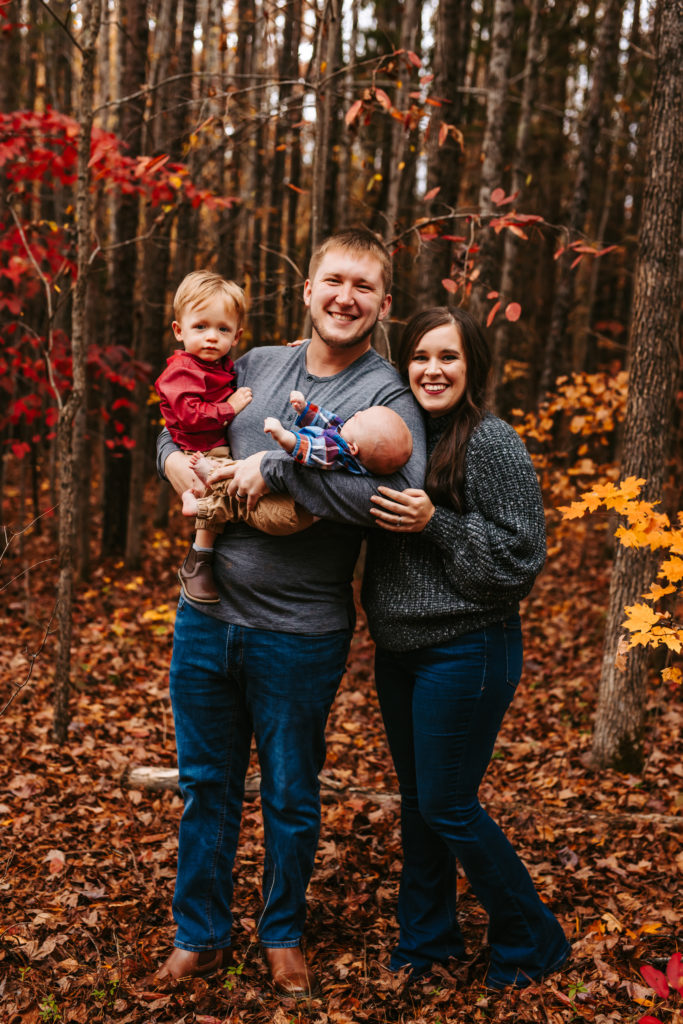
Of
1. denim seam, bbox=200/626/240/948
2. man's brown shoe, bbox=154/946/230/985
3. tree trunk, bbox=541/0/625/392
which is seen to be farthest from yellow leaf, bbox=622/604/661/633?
tree trunk, bbox=541/0/625/392

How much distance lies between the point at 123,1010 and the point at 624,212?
18637 millimetres

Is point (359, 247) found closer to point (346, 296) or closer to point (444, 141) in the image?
point (346, 296)

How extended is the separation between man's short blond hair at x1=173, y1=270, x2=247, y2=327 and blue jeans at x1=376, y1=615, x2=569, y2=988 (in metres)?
1.39

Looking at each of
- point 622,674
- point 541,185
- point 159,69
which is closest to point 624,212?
point 541,185

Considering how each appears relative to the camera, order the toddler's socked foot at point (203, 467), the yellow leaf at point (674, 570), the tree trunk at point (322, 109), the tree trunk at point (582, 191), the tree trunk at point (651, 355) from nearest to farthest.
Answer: the toddler's socked foot at point (203, 467) < the yellow leaf at point (674, 570) < the tree trunk at point (651, 355) < the tree trunk at point (322, 109) < the tree trunk at point (582, 191)

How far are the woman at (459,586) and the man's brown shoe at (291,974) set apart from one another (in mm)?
676

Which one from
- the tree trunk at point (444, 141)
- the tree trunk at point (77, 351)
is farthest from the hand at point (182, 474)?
the tree trunk at point (444, 141)

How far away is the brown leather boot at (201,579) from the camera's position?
2.63 metres

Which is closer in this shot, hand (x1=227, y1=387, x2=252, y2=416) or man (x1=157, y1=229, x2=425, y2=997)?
man (x1=157, y1=229, x2=425, y2=997)

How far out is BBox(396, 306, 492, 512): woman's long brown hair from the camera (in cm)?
255

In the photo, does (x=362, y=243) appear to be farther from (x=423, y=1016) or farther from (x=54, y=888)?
(x=54, y=888)

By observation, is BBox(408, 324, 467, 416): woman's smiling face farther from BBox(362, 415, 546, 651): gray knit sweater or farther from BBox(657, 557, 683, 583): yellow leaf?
BBox(657, 557, 683, 583): yellow leaf

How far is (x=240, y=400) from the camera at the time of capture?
2.73 meters

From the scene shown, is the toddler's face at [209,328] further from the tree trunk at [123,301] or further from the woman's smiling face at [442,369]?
the tree trunk at [123,301]
